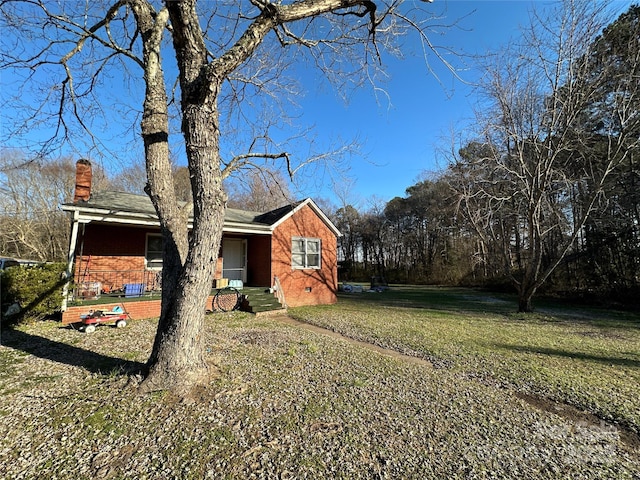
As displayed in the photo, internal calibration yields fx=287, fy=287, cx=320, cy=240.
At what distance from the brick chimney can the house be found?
0.02m

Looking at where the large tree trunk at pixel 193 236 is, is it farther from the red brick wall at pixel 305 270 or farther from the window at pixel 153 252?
the window at pixel 153 252

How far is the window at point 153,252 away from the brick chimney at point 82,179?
2343 mm

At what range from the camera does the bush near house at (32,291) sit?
7238mm

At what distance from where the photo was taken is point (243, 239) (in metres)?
13.1

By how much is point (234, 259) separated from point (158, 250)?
3.04 meters

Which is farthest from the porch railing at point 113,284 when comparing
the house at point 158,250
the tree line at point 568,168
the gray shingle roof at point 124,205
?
the tree line at point 568,168

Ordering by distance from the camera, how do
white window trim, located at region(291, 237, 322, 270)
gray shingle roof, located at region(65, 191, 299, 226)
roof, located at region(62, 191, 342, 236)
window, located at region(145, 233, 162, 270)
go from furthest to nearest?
1. white window trim, located at region(291, 237, 322, 270)
2. window, located at region(145, 233, 162, 270)
3. gray shingle roof, located at region(65, 191, 299, 226)
4. roof, located at region(62, 191, 342, 236)

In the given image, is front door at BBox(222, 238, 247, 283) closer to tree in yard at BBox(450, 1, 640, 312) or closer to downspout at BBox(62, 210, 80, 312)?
downspout at BBox(62, 210, 80, 312)

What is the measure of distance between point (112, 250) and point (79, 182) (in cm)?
240

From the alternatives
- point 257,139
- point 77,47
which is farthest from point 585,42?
point 77,47

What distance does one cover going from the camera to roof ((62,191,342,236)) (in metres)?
7.91

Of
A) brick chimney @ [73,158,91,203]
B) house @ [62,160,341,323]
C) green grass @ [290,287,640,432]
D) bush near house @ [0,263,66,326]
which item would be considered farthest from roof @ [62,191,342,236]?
green grass @ [290,287,640,432]

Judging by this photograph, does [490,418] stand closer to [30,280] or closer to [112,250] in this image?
[30,280]

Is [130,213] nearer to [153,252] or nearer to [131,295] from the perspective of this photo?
[131,295]
